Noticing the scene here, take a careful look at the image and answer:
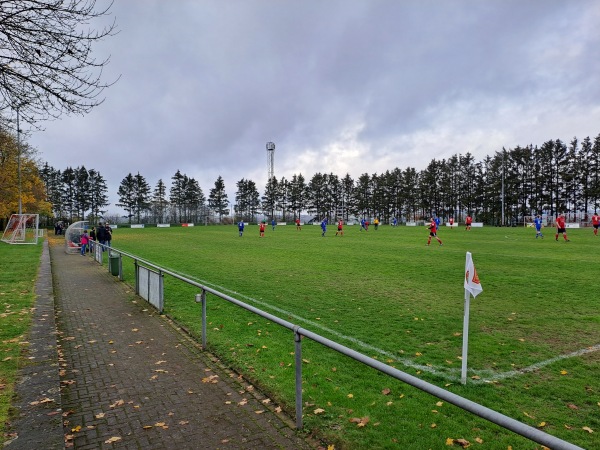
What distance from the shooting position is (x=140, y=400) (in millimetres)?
4605

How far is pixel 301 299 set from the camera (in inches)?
384

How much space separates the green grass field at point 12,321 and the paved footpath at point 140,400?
0.60 ft

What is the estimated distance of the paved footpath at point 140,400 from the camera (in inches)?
148

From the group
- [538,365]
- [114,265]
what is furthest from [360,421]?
[114,265]

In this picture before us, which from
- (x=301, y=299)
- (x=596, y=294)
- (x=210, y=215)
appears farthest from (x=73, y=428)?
(x=210, y=215)

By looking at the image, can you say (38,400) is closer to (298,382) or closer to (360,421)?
(298,382)

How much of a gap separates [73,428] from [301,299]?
20.4 ft

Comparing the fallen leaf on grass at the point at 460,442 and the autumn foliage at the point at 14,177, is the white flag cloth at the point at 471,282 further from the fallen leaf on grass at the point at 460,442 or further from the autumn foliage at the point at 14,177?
the autumn foliage at the point at 14,177

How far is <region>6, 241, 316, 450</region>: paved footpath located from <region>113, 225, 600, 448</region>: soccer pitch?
0.38 m

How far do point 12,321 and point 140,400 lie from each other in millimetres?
5087

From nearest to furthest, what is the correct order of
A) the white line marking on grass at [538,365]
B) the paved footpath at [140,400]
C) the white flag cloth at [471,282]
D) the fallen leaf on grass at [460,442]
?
1. the fallen leaf on grass at [460,442]
2. the paved footpath at [140,400]
3. the white flag cloth at [471,282]
4. the white line marking on grass at [538,365]

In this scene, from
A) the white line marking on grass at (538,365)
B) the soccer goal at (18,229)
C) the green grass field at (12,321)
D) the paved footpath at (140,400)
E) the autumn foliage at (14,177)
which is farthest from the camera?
the soccer goal at (18,229)

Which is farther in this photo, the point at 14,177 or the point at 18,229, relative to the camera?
the point at 14,177

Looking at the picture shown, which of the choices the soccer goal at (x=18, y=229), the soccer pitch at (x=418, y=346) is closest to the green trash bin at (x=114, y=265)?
the soccer pitch at (x=418, y=346)
